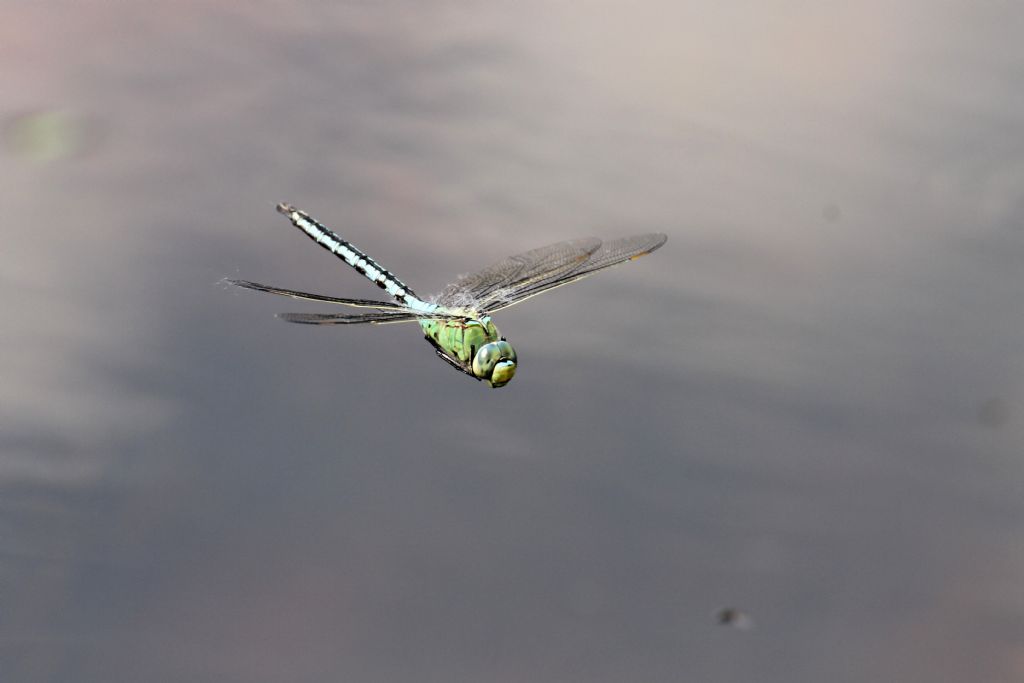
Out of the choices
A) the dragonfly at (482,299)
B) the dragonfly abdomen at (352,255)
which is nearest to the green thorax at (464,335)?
the dragonfly at (482,299)

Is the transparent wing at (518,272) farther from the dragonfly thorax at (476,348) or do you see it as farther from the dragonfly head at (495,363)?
the dragonfly head at (495,363)

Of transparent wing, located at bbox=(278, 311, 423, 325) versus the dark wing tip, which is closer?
transparent wing, located at bbox=(278, 311, 423, 325)

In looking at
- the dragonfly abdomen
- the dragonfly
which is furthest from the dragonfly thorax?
the dragonfly abdomen

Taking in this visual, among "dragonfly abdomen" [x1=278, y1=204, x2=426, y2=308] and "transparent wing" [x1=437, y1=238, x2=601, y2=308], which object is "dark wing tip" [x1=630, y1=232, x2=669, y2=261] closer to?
"transparent wing" [x1=437, y1=238, x2=601, y2=308]

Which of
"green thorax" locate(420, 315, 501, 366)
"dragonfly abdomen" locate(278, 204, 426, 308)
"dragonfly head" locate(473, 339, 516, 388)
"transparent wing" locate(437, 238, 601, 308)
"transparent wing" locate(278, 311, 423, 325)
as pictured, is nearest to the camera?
"transparent wing" locate(278, 311, 423, 325)

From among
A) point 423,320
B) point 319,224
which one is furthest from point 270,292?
point 319,224

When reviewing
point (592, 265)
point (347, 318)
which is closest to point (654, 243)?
point (592, 265)
